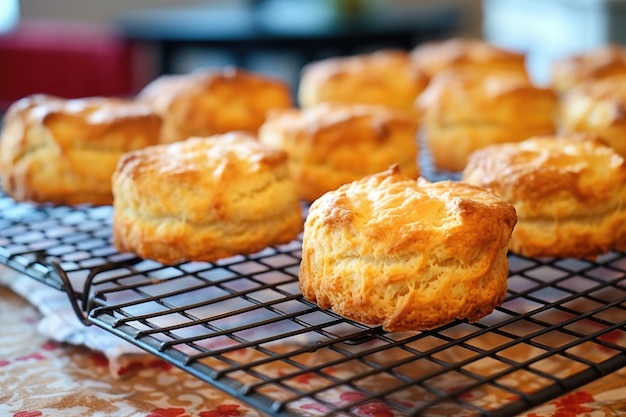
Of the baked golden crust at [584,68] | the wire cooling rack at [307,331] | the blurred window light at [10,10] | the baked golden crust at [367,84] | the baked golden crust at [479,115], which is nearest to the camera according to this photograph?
the wire cooling rack at [307,331]

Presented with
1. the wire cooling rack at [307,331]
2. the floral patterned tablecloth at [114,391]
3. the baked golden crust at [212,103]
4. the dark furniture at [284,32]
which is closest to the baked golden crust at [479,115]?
the baked golden crust at [212,103]

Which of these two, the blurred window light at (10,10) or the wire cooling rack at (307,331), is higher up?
the blurred window light at (10,10)

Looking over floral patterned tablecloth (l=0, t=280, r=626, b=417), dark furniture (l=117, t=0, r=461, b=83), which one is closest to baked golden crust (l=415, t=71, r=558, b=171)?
floral patterned tablecloth (l=0, t=280, r=626, b=417)

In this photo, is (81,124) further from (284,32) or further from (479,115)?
(284,32)

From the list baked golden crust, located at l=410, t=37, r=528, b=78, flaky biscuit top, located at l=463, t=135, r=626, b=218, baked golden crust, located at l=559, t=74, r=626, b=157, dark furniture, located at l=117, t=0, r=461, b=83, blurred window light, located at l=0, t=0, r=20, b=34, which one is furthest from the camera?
blurred window light, located at l=0, t=0, r=20, b=34

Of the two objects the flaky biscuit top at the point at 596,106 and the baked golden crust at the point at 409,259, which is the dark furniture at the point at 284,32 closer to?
the flaky biscuit top at the point at 596,106

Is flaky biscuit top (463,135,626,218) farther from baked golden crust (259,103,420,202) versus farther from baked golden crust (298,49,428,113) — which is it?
baked golden crust (298,49,428,113)
